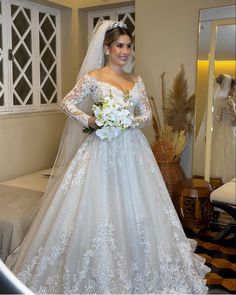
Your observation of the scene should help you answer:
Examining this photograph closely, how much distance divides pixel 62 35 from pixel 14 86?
903mm

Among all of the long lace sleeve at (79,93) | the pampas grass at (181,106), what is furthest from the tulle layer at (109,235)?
the pampas grass at (181,106)

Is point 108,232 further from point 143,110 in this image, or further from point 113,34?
point 113,34

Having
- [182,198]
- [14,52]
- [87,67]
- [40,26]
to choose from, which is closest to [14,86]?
[14,52]

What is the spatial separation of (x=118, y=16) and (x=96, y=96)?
6.20 ft

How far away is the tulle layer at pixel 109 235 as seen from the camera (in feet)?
5.98

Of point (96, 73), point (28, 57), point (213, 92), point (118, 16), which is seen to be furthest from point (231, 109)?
point (28, 57)

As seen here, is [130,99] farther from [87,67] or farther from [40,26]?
[40,26]

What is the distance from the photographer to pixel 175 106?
3090 mm

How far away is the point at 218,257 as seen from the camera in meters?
2.47

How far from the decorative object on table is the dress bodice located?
84cm

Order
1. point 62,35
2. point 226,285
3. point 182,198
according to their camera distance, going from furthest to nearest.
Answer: point 62,35, point 182,198, point 226,285

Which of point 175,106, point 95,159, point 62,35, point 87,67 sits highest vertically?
point 62,35

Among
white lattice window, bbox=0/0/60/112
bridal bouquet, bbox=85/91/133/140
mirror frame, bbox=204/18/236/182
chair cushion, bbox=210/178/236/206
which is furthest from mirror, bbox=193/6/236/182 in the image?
white lattice window, bbox=0/0/60/112

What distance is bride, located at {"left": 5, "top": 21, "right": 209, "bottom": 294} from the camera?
183 centimetres
